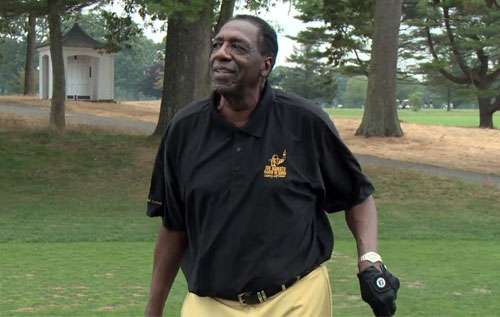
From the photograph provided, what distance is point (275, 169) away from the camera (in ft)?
11.3

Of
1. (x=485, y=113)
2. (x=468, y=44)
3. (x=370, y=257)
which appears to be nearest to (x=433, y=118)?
(x=485, y=113)

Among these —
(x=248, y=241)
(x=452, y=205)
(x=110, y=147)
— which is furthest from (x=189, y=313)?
(x=110, y=147)

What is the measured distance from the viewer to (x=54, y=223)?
14.8 metres

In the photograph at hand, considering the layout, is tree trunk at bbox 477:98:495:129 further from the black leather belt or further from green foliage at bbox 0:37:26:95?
green foliage at bbox 0:37:26:95

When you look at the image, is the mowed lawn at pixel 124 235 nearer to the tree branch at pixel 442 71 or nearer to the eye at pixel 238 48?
the eye at pixel 238 48

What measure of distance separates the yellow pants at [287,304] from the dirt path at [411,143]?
1790 cm

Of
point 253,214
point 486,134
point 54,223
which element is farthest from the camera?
point 486,134

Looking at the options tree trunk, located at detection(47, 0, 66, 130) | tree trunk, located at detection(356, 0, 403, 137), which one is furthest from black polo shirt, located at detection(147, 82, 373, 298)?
tree trunk, located at detection(356, 0, 403, 137)

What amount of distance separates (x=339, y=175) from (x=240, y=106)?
524mm

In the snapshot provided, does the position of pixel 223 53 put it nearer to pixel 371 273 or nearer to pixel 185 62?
pixel 371 273

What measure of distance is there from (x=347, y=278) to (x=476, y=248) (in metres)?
3.82

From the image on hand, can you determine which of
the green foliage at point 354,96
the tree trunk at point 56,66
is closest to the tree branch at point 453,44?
the tree trunk at point 56,66

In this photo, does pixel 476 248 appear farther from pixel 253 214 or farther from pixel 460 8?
pixel 460 8

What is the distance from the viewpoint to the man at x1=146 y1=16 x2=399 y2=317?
3.42 meters
